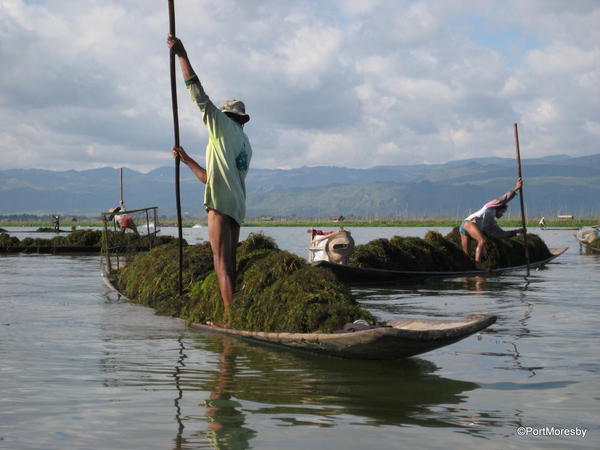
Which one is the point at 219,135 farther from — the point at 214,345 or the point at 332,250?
the point at 332,250

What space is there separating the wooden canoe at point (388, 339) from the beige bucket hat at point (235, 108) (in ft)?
8.85

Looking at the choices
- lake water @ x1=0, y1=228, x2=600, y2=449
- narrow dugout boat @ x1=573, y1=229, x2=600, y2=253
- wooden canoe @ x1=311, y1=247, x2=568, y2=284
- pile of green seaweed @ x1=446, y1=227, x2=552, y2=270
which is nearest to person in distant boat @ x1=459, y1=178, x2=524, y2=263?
pile of green seaweed @ x1=446, y1=227, x2=552, y2=270

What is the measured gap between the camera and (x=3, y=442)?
435 centimetres

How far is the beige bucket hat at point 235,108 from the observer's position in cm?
841

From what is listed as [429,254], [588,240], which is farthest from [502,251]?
[588,240]

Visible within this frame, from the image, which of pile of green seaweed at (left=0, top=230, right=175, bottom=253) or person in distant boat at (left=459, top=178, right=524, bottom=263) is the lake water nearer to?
person in distant boat at (left=459, top=178, right=524, bottom=263)

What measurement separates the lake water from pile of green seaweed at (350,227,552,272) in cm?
711

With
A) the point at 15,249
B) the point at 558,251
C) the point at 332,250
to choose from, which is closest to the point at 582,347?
the point at 332,250

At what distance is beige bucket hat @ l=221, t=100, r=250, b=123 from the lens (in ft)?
27.6

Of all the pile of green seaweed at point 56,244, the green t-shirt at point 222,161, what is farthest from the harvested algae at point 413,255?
the pile of green seaweed at point 56,244

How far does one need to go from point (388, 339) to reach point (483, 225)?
1409 cm

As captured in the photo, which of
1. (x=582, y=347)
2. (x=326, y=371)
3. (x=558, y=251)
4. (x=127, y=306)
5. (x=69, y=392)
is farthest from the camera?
(x=558, y=251)

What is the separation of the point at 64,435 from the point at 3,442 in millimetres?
352

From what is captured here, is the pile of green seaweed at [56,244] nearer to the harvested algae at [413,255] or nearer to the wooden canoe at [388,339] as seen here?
the harvested algae at [413,255]
